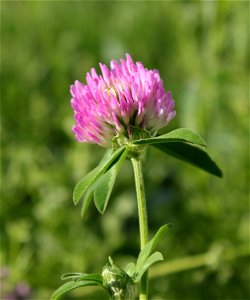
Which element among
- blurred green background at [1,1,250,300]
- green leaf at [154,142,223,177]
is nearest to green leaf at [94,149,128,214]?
green leaf at [154,142,223,177]

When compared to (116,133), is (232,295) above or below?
below

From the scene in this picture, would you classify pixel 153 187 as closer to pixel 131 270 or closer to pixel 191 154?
pixel 191 154

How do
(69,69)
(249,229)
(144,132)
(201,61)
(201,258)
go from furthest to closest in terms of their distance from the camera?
(69,69) → (201,61) → (249,229) → (201,258) → (144,132)

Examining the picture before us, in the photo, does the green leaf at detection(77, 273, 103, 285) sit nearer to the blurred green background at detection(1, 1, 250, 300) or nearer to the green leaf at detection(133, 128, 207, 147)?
the green leaf at detection(133, 128, 207, 147)

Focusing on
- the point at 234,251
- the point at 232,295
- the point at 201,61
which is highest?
the point at 201,61

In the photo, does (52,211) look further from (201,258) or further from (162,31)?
(162,31)

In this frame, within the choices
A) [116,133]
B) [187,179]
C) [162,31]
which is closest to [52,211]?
[187,179]

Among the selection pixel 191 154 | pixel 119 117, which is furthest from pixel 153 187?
pixel 119 117
